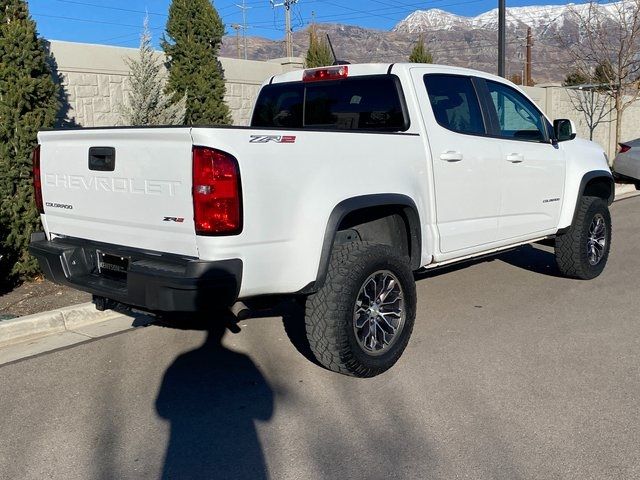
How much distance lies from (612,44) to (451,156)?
56.4 ft

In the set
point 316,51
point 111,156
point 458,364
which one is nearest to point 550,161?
point 458,364

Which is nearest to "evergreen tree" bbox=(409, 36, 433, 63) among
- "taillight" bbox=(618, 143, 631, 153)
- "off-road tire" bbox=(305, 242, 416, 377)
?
"taillight" bbox=(618, 143, 631, 153)

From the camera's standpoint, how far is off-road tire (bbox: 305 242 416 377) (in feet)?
13.6

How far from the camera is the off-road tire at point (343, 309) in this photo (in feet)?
13.6

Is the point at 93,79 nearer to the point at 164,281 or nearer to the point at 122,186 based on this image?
the point at 122,186

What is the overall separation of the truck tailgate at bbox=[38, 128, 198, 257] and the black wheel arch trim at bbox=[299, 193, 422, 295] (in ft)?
2.70

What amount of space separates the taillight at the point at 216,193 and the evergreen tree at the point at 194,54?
692cm

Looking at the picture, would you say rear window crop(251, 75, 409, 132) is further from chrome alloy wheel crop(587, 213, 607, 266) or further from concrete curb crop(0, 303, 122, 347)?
chrome alloy wheel crop(587, 213, 607, 266)

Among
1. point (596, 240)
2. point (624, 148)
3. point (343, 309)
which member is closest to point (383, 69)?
point (343, 309)

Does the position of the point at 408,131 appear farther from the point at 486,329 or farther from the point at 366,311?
the point at 486,329

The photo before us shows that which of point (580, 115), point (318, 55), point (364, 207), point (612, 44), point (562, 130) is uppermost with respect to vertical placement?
point (612, 44)

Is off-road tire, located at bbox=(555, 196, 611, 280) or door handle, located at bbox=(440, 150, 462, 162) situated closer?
door handle, located at bbox=(440, 150, 462, 162)

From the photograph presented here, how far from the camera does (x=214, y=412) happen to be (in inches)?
159

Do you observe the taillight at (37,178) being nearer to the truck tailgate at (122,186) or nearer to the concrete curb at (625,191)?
the truck tailgate at (122,186)
